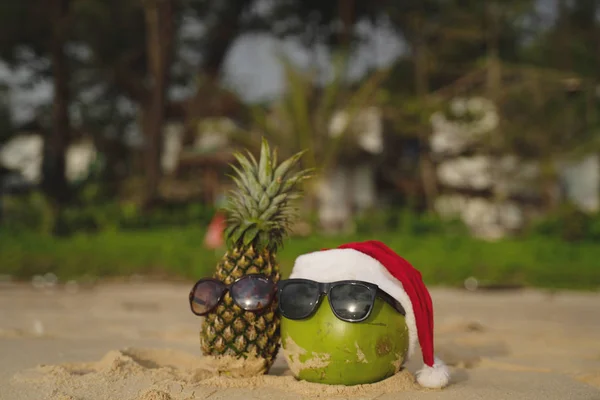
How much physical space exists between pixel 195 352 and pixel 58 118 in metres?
15.6

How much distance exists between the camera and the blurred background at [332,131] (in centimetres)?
1423

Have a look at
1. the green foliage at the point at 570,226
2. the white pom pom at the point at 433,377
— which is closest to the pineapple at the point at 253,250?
the white pom pom at the point at 433,377

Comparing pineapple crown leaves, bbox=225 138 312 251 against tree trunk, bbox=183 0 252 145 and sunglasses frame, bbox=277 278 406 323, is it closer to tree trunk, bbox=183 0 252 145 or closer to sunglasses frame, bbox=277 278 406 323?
sunglasses frame, bbox=277 278 406 323

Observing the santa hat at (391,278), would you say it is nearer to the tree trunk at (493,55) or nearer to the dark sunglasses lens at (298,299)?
the dark sunglasses lens at (298,299)

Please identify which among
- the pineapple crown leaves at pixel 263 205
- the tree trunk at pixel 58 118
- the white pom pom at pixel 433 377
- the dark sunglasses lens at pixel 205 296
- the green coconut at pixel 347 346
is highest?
the tree trunk at pixel 58 118

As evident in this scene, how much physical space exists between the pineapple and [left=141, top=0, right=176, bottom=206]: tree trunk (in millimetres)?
16494

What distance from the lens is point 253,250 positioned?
448 cm

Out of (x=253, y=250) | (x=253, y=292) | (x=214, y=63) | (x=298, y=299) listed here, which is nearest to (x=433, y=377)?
(x=298, y=299)

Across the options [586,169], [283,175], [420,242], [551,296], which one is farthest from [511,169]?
[283,175]

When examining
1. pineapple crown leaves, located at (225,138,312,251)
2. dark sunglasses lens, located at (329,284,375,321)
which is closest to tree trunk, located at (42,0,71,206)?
pineapple crown leaves, located at (225,138,312,251)

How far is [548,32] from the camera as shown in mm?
27406

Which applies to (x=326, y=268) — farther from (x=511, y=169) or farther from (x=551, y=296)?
(x=511, y=169)

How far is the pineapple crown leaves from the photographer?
4453mm

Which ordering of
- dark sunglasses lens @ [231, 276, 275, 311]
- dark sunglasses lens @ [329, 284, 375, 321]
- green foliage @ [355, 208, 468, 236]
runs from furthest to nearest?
1. green foliage @ [355, 208, 468, 236]
2. dark sunglasses lens @ [231, 276, 275, 311]
3. dark sunglasses lens @ [329, 284, 375, 321]
